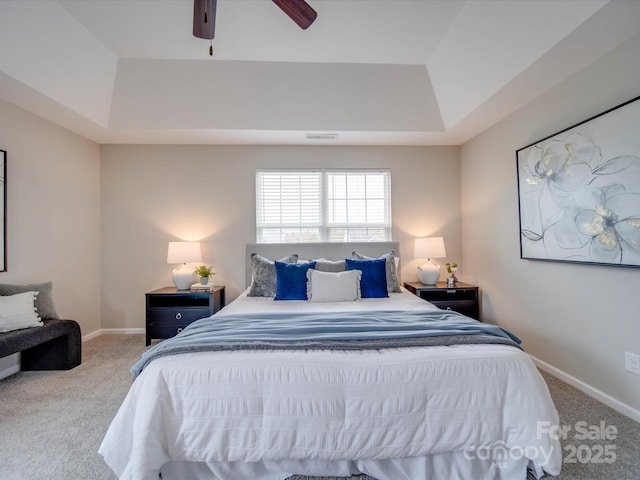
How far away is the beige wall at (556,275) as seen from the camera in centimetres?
208

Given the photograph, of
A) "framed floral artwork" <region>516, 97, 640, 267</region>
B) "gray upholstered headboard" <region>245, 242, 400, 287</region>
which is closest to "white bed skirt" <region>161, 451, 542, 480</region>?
"framed floral artwork" <region>516, 97, 640, 267</region>

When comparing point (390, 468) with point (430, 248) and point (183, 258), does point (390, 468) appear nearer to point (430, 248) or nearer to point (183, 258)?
point (430, 248)

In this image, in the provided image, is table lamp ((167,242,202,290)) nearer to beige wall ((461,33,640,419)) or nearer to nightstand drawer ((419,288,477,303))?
nightstand drawer ((419,288,477,303))

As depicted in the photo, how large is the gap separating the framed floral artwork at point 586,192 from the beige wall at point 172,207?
209cm

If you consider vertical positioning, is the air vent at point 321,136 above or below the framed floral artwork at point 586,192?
above

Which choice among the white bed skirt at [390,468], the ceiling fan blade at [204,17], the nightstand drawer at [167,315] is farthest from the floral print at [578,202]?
the nightstand drawer at [167,315]

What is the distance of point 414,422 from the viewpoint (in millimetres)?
1469

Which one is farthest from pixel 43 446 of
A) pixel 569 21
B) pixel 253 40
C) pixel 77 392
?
pixel 569 21

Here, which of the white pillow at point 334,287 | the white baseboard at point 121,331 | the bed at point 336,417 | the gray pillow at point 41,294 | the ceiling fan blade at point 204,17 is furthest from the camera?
the white baseboard at point 121,331

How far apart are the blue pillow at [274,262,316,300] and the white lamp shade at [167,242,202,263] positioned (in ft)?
3.70

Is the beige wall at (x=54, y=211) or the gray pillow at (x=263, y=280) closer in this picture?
the beige wall at (x=54, y=211)

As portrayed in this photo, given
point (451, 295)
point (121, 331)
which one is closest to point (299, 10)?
point (451, 295)

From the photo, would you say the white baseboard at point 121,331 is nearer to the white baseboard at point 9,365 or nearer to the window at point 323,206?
the white baseboard at point 9,365

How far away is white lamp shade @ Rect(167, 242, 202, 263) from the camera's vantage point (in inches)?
142
